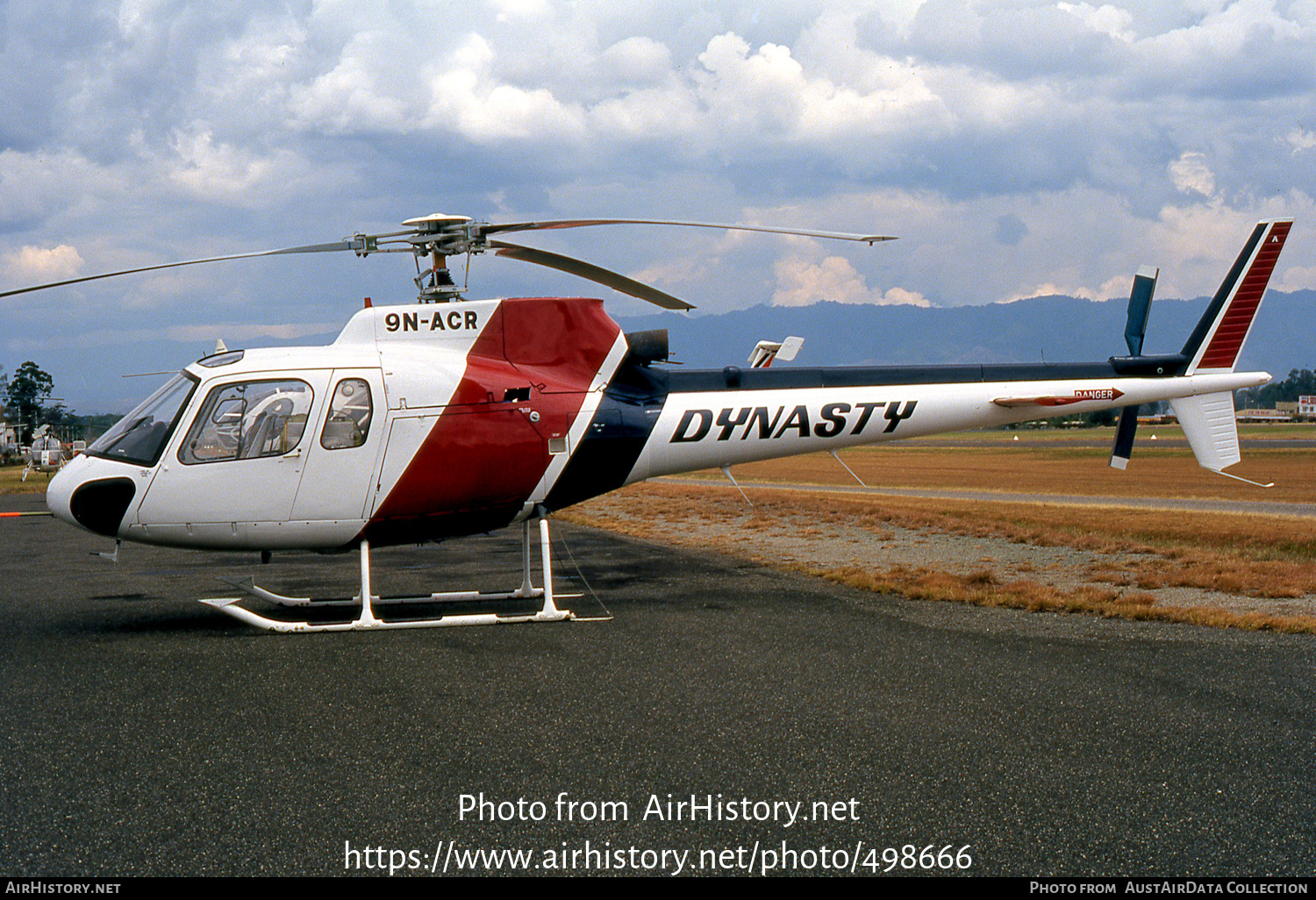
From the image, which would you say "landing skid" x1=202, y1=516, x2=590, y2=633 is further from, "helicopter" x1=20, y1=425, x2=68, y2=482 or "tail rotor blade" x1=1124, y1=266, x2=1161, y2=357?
"helicopter" x1=20, y1=425, x2=68, y2=482

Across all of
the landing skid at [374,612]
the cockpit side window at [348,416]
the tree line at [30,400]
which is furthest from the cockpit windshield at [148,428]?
the tree line at [30,400]

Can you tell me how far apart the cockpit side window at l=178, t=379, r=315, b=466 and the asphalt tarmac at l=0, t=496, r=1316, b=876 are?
193cm

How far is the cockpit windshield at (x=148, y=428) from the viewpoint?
33.0ft

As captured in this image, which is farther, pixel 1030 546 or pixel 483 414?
pixel 1030 546

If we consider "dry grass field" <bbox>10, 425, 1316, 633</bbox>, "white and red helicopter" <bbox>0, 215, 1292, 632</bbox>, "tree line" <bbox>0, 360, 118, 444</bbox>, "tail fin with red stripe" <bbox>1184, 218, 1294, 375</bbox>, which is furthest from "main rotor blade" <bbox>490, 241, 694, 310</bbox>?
"tree line" <bbox>0, 360, 118, 444</bbox>

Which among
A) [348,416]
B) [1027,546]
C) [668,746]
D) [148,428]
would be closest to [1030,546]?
[1027,546]

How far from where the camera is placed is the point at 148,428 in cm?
1012

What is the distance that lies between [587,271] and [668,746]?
6.25 metres

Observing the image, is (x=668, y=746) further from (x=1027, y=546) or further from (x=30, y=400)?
(x=30, y=400)

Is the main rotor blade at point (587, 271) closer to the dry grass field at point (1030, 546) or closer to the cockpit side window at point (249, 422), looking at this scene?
the cockpit side window at point (249, 422)

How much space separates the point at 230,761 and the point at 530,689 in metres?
2.31

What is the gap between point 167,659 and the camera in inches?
335

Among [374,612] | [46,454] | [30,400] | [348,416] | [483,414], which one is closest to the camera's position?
[348,416]
